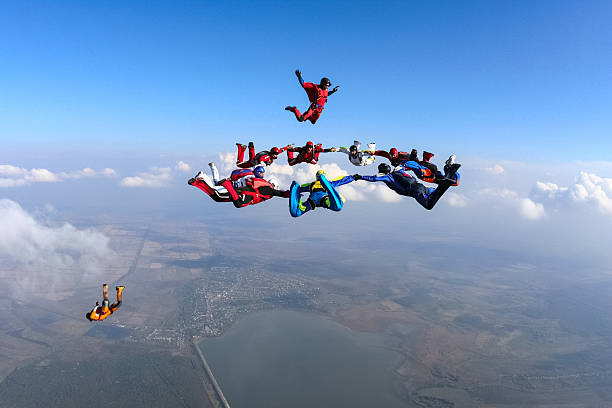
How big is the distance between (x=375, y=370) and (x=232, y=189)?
179 m

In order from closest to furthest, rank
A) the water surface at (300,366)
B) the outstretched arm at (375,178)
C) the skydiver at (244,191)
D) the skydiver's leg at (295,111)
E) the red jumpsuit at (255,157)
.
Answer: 1. the skydiver at (244,191)
2. the outstretched arm at (375,178)
3. the red jumpsuit at (255,157)
4. the skydiver's leg at (295,111)
5. the water surface at (300,366)

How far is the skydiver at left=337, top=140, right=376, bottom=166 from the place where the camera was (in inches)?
303

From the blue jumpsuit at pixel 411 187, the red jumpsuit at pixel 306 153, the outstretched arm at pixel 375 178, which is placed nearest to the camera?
the blue jumpsuit at pixel 411 187

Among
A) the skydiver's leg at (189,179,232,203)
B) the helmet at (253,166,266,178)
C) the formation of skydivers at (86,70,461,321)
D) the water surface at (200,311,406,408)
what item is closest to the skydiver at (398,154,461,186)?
the formation of skydivers at (86,70,461,321)

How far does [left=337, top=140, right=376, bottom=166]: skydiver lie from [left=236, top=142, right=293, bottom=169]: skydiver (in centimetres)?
169

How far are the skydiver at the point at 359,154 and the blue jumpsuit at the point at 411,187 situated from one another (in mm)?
413

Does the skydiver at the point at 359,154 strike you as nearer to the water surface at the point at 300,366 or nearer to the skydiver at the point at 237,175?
the skydiver at the point at 237,175

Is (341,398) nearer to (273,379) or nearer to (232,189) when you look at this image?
(273,379)

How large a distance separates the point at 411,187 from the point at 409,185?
0.23ft

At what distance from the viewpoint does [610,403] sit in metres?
145

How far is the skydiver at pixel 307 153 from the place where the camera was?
26.3ft

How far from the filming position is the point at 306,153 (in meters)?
8.06

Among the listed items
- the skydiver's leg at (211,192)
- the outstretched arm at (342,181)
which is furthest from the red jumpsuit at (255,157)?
the outstretched arm at (342,181)

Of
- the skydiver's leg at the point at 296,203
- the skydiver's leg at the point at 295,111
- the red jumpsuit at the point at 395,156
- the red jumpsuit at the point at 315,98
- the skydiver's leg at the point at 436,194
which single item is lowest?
the skydiver's leg at the point at 296,203
